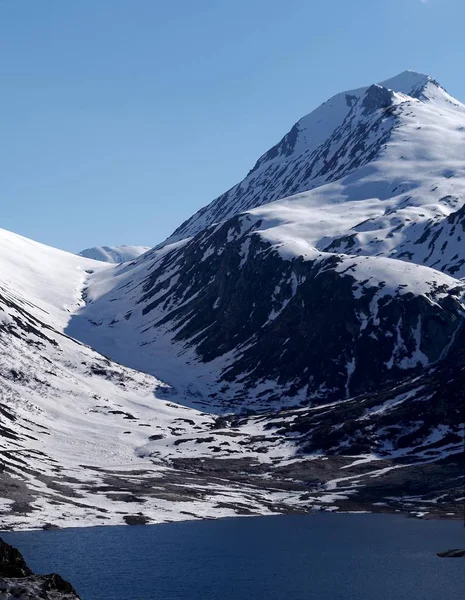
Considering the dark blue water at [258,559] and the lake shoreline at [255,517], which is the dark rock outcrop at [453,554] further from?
the lake shoreline at [255,517]

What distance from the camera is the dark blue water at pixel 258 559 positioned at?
10012cm

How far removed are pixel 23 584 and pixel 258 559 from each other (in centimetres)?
8476

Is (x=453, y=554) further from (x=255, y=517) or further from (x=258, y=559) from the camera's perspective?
(x=255, y=517)

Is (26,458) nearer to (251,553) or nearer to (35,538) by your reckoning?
(35,538)

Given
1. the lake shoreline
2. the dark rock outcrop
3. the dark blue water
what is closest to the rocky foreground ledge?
the dark blue water

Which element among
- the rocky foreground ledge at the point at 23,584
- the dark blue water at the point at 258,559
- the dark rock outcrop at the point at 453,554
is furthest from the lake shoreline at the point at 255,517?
the rocky foreground ledge at the point at 23,584

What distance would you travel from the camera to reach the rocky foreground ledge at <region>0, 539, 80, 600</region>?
40.2 metres

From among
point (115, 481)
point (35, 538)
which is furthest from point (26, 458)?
point (35, 538)

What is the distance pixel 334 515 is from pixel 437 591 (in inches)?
2776

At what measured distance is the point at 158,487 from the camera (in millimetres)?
188500

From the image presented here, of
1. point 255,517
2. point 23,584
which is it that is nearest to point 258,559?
point 255,517

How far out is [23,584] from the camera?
1618 inches

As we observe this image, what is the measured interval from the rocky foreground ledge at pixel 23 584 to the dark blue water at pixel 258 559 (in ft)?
168

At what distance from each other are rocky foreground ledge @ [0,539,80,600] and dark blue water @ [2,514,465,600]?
5131 centimetres
